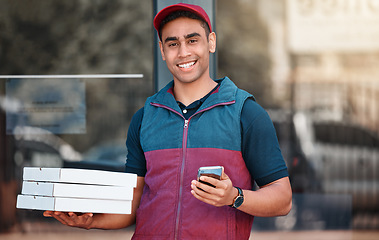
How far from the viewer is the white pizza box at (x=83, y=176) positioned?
2.26 metres

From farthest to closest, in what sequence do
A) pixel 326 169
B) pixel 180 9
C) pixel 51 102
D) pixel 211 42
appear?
pixel 326 169 → pixel 51 102 → pixel 211 42 → pixel 180 9

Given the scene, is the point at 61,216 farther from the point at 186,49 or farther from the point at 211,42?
the point at 211,42

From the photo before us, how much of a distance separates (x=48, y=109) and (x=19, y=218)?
96 cm

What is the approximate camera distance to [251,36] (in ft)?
17.8

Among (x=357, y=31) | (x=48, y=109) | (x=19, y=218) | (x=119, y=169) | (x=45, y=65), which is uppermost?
(x=357, y=31)

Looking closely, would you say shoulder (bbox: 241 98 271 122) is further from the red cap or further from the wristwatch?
the red cap

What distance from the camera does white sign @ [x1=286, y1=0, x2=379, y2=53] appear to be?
5391 mm

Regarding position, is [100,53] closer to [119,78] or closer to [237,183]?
[119,78]

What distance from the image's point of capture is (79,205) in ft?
7.43

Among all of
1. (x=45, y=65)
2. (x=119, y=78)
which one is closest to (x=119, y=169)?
(x=119, y=78)

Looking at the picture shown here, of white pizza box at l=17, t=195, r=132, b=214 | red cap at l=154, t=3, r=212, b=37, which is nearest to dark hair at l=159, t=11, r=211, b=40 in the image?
red cap at l=154, t=3, r=212, b=37

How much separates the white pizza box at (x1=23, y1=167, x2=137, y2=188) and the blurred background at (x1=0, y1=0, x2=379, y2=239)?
2.19 meters

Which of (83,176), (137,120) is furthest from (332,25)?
(83,176)

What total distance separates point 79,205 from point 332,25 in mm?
3860
